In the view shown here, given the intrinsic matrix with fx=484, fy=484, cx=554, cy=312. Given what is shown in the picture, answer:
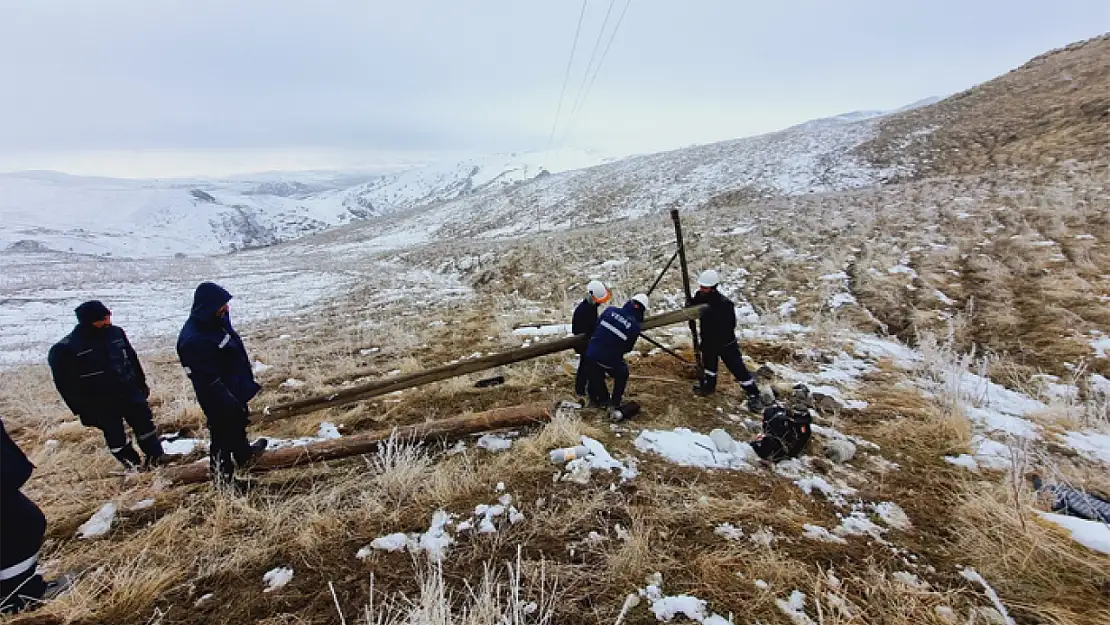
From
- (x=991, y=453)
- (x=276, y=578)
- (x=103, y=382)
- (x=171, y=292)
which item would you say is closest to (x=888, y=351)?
(x=991, y=453)

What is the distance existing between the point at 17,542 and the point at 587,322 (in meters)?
5.05

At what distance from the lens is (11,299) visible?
22297mm

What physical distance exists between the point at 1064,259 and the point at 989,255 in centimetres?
114

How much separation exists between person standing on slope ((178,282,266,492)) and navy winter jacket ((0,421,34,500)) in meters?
1.08

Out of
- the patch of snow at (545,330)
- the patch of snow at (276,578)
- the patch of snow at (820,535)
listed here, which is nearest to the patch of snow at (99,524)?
the patch of snow at (276,578)

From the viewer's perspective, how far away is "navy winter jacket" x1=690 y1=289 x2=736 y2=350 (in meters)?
5.62

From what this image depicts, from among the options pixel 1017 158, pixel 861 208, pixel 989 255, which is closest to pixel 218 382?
pixel 989 255

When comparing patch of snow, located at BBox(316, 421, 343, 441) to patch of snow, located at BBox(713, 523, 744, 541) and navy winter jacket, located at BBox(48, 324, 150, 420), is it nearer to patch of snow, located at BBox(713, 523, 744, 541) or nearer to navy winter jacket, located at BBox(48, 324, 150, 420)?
navy winter jacket, located at BBox(48, 324, 150, 420)

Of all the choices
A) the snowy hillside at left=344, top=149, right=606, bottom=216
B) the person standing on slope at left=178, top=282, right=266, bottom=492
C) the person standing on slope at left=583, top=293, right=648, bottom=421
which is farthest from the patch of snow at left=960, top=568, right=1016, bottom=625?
the snowy hillside at left=344, top=149, right=606, bottom=216

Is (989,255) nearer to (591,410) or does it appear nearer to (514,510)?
(591,410)

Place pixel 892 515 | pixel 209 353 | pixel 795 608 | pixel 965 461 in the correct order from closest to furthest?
1. pixel 795 608
2. pixel 892 515
3. pixel 209 353
4. pixel 965 461

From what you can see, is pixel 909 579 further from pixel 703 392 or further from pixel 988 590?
pixel 703 392

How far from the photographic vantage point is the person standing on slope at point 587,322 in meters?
5.62

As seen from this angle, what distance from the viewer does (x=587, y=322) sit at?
245 inches
